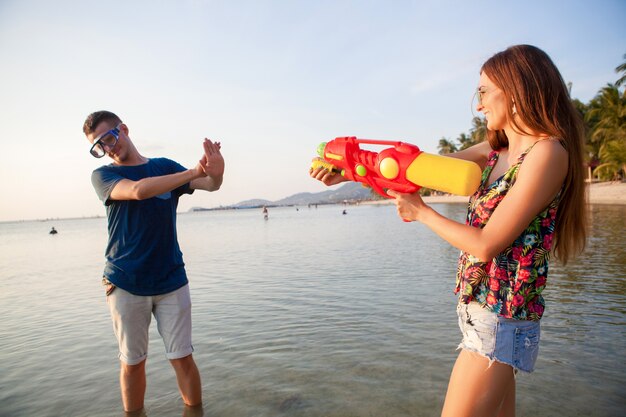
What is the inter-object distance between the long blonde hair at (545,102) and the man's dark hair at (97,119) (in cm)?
323

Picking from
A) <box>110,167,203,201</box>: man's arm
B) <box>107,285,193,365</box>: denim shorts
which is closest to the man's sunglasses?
<box>110,167,203,201</box>: man's arm

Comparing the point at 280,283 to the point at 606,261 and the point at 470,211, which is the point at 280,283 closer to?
the point at 606,261

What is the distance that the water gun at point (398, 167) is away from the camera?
194cm

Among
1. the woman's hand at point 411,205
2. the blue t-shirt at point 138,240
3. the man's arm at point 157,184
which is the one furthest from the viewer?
the blue t-shirt at point 138,240

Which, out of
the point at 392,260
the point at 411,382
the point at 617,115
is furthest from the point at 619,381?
the point at 617,115

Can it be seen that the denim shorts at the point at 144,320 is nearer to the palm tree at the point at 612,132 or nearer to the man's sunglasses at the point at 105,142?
the man's sunglasses at the point at 105,142

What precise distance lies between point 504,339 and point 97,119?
369cm

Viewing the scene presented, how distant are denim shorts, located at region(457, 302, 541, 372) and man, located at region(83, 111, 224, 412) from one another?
238cm

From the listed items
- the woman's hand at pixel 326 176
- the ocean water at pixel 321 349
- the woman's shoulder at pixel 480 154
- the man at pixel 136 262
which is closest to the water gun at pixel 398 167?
the woman's hand at pixel 326 176

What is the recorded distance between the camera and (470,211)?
7.50ft

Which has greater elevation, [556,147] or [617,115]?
[617,115]

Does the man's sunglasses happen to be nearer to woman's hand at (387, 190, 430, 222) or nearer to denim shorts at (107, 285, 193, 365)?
denim shorts at (107, 285, 193, 365)

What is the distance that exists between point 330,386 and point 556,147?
3.88 meters

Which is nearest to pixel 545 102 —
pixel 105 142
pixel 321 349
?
pixel 105 142
